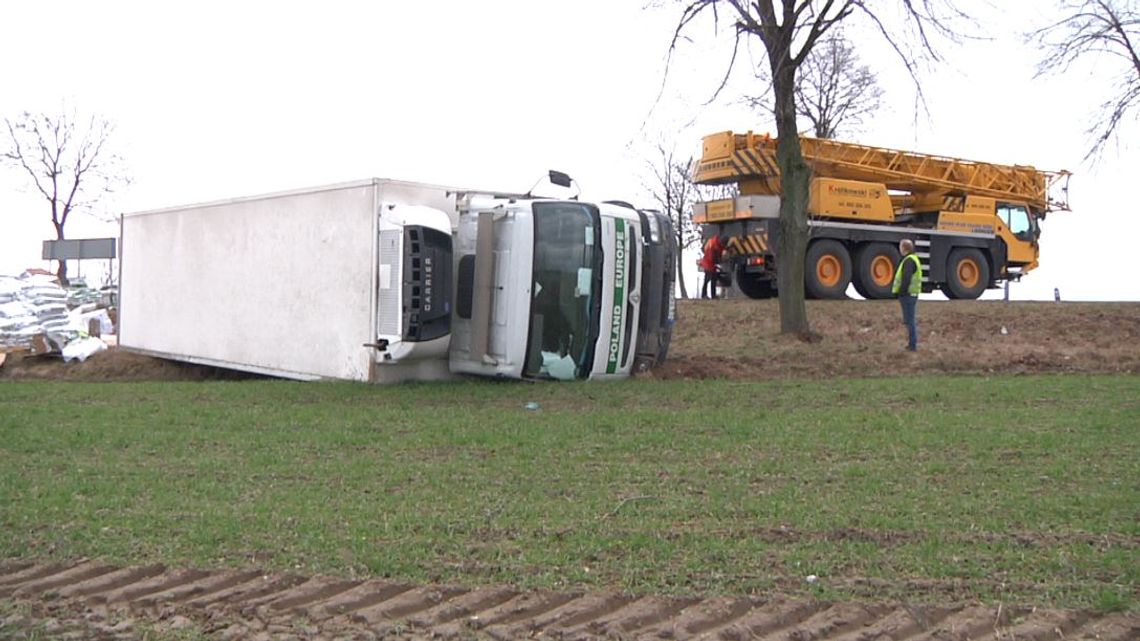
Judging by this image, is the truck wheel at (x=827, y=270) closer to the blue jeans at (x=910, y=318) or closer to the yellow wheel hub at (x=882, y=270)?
the yellow wheel hub at (x=882, y=270)

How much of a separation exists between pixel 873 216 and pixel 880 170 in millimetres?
1337

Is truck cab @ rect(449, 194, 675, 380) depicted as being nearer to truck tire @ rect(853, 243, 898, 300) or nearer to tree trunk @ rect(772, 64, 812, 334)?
tree trunk @ rect(772, 64, 812, 334)

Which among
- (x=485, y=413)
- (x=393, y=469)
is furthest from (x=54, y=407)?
(x=393, y=469)

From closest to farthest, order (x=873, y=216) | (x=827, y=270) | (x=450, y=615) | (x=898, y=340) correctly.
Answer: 1. (x=450, y=615)
2. (x=898, y=340)
3. (x=827, y=270)
4. (x=873, y=216)

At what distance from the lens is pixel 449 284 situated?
11734 mm

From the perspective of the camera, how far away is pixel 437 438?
8.76 meters

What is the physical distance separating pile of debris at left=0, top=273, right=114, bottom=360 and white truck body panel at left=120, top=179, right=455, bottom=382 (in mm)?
1882

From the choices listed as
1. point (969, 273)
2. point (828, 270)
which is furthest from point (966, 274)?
point (828, 270)

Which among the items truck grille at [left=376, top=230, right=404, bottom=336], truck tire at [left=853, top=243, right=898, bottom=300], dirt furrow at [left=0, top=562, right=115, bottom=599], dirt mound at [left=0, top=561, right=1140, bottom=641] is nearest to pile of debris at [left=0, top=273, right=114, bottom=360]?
truck grille at [left=376, top=230, right=404, bottom=336]

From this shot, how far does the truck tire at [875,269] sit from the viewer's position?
2192 cm

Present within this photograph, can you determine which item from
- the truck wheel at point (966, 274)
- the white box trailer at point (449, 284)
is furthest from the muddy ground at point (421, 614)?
the truck wheel at point (966, 274)

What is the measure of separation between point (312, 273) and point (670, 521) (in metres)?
8.11

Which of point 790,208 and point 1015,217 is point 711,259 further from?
point 1015,217

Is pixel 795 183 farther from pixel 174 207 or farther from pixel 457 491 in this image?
pixel 457 491
